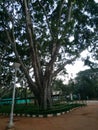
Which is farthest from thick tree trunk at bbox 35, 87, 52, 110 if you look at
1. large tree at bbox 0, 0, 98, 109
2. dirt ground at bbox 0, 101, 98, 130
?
dirt ground at bbox 0, 101, 98, 130

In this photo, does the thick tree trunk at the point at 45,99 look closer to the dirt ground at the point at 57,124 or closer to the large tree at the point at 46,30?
the large tree at the point at 46,30

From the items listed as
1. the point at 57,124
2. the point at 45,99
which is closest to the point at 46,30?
the point at 45,99

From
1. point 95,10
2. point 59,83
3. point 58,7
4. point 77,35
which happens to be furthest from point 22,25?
point 59,83

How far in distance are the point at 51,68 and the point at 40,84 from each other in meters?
1.43

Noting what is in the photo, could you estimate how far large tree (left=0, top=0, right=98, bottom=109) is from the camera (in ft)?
49.3

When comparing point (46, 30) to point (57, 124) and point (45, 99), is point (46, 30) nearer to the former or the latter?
point (45, 99)

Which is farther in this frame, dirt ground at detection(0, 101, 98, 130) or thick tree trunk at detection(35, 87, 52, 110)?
Result: thick tree trunk at detection(35, 87, 52, 110)

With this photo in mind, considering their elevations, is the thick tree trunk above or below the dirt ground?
above

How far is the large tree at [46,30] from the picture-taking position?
15.0 m

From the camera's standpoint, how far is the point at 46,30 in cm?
1677

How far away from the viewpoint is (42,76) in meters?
15.7

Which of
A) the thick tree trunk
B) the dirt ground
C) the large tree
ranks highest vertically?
the large tree

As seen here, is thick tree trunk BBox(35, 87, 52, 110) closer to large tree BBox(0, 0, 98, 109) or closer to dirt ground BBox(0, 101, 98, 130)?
large tree BBox(0, 0, 98, 109)

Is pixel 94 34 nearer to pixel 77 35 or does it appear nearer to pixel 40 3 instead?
pixel 77 35
